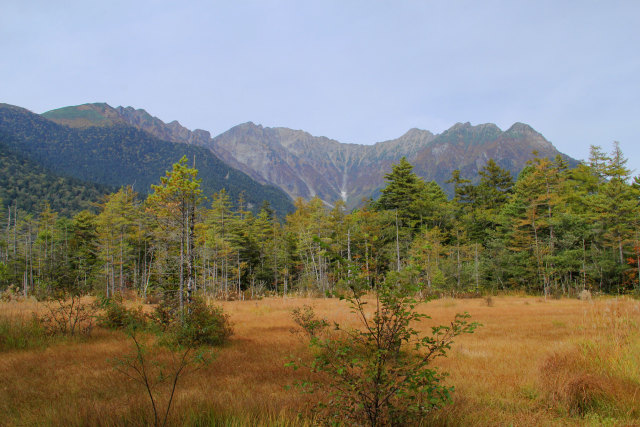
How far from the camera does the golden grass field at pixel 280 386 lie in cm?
329

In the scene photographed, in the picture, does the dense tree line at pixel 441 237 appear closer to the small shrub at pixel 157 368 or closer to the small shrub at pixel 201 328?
the small shrub at pixel 201 328

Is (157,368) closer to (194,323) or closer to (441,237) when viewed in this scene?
(194,323)

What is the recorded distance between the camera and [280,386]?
4.70 meters

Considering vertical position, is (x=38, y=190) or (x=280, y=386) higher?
(x=38, y=190)

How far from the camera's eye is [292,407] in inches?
141

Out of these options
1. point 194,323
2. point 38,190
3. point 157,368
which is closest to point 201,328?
point 194,323

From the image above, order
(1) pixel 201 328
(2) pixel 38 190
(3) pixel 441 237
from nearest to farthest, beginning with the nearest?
1. (1) pixel 201 328
2. (3) pixel 441 237
3. (2) pixel 38 190

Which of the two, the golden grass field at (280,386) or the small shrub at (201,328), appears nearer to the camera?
the golden grass field at (280,386)

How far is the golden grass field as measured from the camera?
129 inches

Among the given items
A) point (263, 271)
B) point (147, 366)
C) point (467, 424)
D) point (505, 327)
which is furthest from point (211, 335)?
point (263, 271)

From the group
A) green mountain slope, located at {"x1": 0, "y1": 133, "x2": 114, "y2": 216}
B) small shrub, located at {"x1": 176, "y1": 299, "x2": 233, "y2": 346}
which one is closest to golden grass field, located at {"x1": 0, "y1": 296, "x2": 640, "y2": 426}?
small shrub, located at {"x1": 176, "y1": 299, "x2": 233, "y2": 346}

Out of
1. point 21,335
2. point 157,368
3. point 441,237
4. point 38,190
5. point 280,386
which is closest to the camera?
point 280,386

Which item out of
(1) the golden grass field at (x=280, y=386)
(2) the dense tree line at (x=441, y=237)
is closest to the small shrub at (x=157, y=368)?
(1) the golden grass field at (x=280, y=386)

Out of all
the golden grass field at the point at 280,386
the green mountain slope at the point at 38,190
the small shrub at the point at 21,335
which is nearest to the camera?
the golden grass field at the point at 280,386
